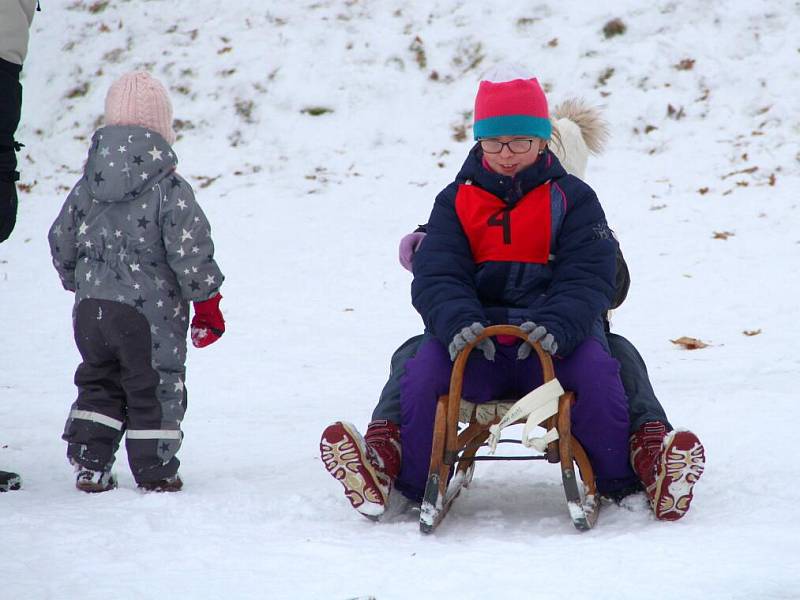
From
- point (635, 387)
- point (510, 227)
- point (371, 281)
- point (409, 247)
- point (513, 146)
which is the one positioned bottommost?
point (371, 281)

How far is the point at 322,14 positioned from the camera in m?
12.1

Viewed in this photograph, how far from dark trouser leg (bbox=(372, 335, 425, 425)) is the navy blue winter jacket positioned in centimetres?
29

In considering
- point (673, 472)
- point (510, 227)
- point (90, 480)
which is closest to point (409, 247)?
point (510, 227)

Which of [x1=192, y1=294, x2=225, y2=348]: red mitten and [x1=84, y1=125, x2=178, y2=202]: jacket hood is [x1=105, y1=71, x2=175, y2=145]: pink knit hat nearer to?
[x1=84, y1=125, x2=178, y2=202]: jacket hood

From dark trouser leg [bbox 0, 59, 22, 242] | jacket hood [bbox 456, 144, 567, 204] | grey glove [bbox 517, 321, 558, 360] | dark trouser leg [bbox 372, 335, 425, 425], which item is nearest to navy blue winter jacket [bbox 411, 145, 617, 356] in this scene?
jacket hood [bbox 456, 144, 567, 204]

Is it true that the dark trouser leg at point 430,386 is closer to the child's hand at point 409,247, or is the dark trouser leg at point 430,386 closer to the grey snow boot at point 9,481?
the child's hand at point 409,247

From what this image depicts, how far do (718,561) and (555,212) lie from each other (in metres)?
1.31

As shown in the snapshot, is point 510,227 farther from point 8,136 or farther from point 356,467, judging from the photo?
point 8,136

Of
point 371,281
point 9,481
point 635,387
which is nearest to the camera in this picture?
point 635,387

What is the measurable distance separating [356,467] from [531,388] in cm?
62

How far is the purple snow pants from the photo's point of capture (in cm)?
318

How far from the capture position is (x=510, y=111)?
11.2 ft

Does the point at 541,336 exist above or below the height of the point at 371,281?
above

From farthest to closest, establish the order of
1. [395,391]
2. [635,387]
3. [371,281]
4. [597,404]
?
[371,281] → [395,391] → [635,387] → [597,404]
